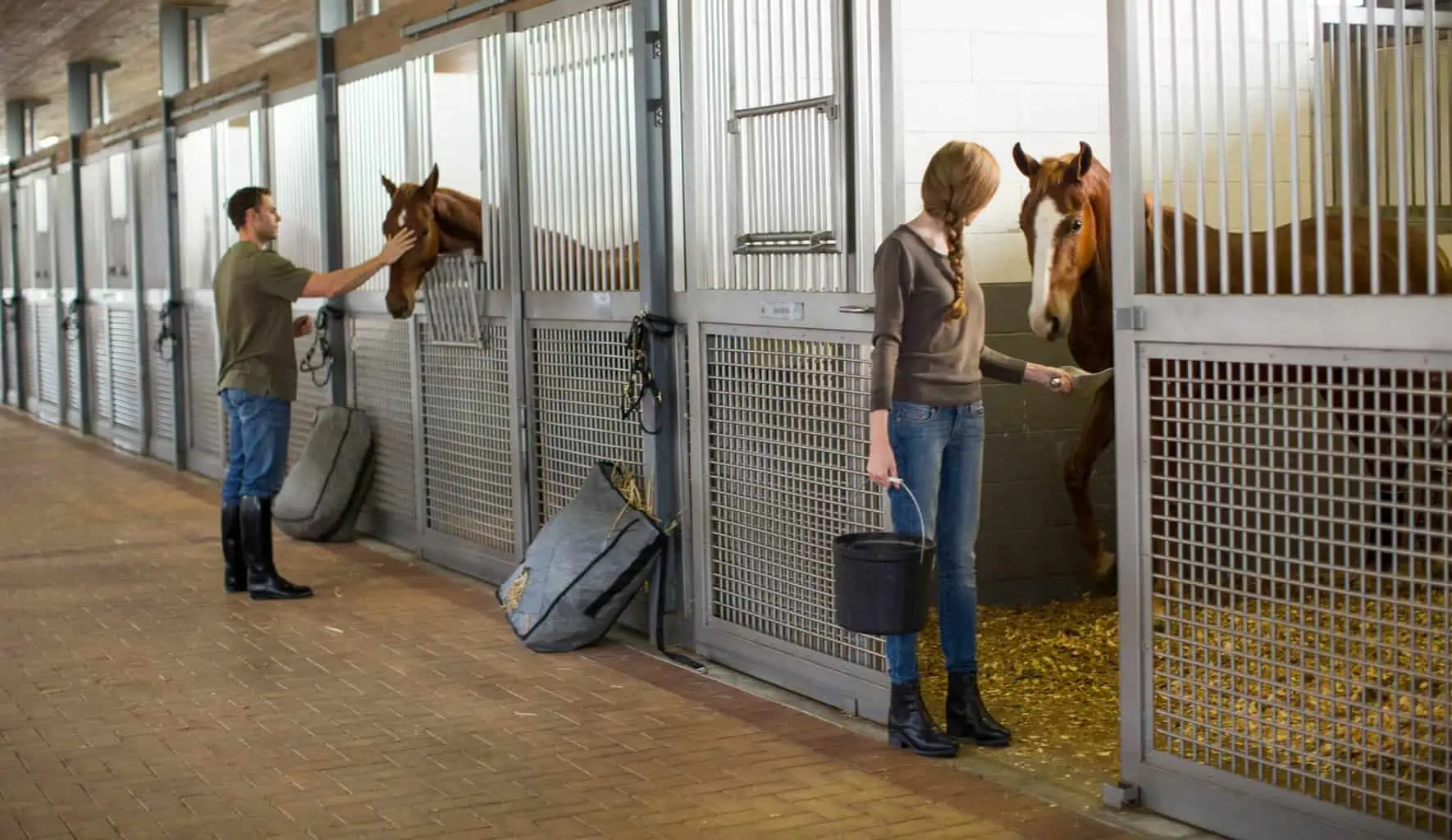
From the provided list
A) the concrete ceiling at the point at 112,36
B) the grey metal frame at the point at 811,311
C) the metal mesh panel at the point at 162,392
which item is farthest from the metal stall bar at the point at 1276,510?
the concrete ceiling at the point at 112,36

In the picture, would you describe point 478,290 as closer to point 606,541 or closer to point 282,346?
point 282,346

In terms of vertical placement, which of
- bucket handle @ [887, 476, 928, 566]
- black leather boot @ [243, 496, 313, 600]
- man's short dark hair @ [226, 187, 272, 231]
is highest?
man's short dark hair @ [226, 187, 272, 231]

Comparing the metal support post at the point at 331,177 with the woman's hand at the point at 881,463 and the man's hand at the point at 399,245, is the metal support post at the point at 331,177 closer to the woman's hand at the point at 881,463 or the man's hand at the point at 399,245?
the man's hand at the point at 399,245

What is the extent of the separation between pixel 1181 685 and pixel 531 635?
7.74 ft

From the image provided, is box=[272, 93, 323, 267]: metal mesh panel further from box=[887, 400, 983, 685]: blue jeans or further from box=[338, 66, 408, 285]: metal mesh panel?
box=[887, 400, 983, 685]: blue jeans

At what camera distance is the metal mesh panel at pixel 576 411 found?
5582 millimetres

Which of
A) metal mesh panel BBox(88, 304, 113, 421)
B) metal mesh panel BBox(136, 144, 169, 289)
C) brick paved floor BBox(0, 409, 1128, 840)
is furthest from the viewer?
metal mesh panel BBox(88, 304, 113, 421)

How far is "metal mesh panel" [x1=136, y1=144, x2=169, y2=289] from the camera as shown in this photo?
1080 centimetres

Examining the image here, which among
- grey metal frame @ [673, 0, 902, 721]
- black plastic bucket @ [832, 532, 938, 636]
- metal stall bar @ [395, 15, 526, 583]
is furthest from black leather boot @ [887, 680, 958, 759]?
metal stall bar @ [395, 15, 526, 583]

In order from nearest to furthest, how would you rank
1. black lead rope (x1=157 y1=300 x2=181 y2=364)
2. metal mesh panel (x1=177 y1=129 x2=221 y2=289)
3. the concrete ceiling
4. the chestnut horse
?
the chestnut horse < metal mesh panel (x1=177 y1=129 x2=221 y2=289) < black lead rope (x1=157 y1=300 x2=181 y2=364) < the concrete ceiling

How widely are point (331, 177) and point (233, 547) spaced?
7.06ft

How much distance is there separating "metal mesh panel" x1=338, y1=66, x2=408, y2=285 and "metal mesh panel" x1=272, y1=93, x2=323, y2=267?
0.83 feet

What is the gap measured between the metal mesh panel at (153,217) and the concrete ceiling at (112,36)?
0.90m

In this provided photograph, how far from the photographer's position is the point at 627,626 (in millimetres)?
5621
